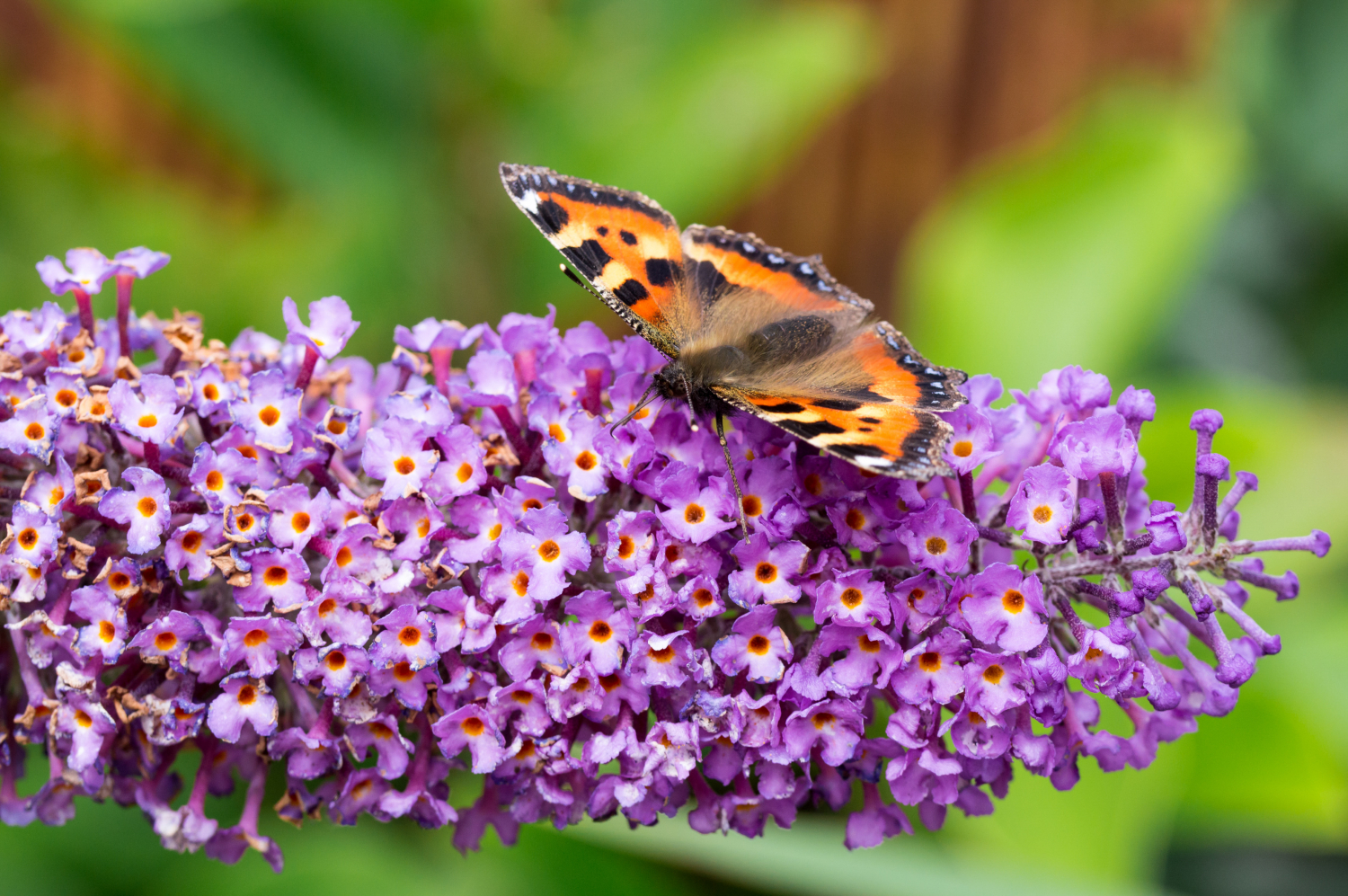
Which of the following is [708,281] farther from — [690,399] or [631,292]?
[690,399]

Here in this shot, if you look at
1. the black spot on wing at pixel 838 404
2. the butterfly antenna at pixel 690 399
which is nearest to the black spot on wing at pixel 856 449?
the black spot on wing at pixel 838 404

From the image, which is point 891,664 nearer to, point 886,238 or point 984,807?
point 984,807

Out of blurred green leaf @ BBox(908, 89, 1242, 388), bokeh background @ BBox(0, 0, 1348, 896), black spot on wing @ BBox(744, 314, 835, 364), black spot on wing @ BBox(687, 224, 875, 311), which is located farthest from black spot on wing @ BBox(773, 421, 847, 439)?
blurred green leaf @ BBox(908, 89, 1242, 388)

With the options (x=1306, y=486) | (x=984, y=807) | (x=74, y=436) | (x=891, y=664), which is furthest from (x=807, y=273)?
(x=1306, y=486)

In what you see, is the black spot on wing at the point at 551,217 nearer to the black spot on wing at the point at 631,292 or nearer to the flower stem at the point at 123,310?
the black spot on wing at the point at 631,292

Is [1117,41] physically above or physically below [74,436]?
above

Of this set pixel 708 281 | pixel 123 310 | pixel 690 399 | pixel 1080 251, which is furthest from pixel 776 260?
pixel 1080 251

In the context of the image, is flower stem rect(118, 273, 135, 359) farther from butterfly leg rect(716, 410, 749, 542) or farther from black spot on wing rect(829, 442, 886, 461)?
black spot on wing rect(829, 442, 886, 461)

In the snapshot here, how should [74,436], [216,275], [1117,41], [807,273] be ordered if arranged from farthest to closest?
[1117,41] < [216,275] < [807,273] < [74,436]
